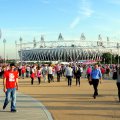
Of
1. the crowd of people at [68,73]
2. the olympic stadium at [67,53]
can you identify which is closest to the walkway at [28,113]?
the crowd of people at [68,73]

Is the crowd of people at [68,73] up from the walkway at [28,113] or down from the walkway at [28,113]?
up

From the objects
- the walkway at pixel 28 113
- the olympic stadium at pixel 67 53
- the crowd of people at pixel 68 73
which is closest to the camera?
the walkway at pixel 28 113

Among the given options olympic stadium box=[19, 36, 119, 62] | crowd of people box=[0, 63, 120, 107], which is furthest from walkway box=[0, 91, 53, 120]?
olympic stadium box=[19, 36, 119, 62]

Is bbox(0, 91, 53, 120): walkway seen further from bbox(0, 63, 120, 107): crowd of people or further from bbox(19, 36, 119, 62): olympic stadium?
bbox(19, 36, 119, 62): olympic stadium

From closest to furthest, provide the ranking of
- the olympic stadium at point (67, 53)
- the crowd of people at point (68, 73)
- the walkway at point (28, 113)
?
the walkway at point (28, 113) → the crowd of people at point (68, 73) → the olympic stadium at point (67, 53)

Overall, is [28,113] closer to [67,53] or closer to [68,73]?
[68,73]

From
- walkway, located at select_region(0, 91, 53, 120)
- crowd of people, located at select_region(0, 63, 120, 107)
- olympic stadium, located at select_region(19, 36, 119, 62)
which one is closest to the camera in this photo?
walkway, located at select_region(0, 91, 53, 120)

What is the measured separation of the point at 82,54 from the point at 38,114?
16295 centimetres

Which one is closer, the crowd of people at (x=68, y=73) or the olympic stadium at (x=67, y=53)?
the crowd of people at (x=68, y=73)

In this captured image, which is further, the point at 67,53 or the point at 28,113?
the point at 67,53

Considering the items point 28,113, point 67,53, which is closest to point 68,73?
point 28,113

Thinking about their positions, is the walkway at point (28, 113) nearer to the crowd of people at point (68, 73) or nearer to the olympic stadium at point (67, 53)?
the crowd of people at point (68, 73)

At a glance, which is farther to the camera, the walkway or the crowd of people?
the crowd of people

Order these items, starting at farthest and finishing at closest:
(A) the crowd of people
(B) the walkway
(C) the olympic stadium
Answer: (C) the olympic stadium → (A) the crowd of people → (B) the walkway
